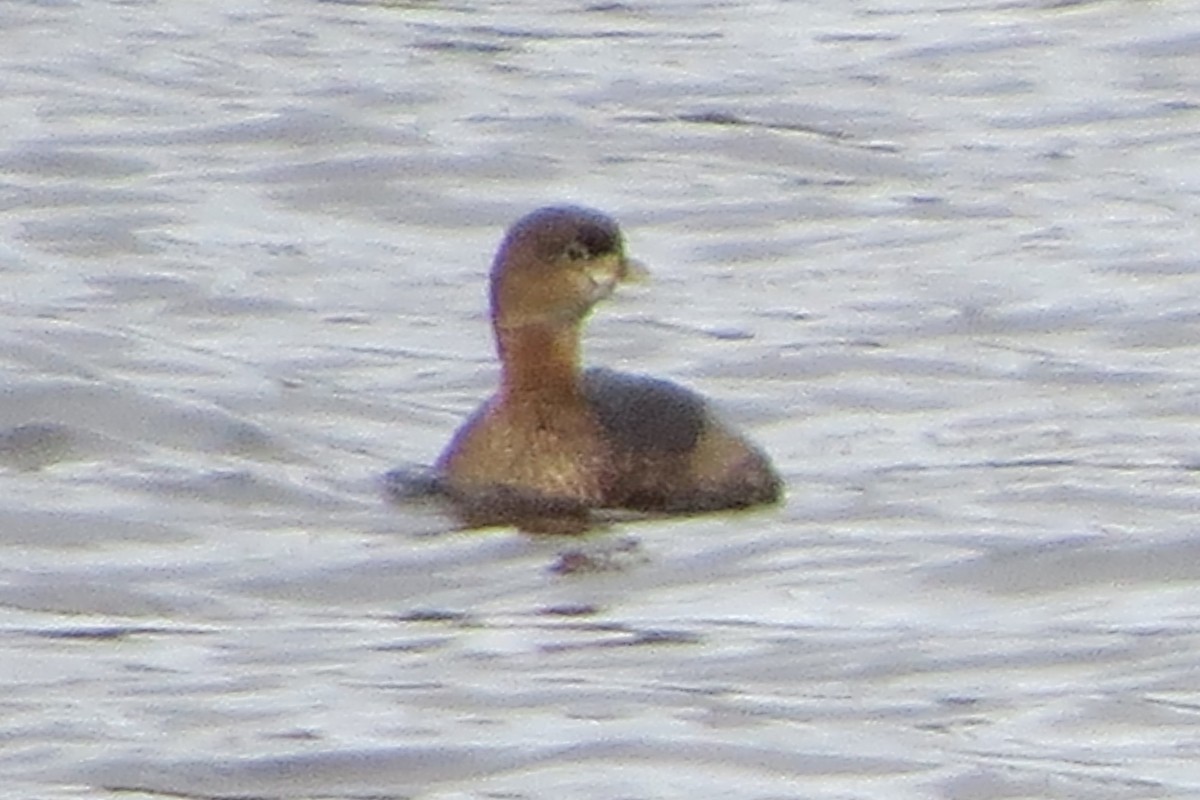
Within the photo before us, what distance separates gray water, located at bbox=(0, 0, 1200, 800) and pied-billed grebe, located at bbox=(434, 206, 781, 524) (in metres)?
0.13

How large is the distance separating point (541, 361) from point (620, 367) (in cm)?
205

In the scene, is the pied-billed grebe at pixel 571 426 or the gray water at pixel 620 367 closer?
the gray water at pixel 620 367

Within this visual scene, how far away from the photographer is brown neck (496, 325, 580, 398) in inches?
453

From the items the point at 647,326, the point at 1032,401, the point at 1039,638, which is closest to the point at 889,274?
the point at 647,326

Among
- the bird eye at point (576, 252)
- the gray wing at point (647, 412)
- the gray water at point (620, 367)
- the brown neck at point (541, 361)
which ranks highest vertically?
the bird eye at point (576, 252)

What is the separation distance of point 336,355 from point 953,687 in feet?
14.0

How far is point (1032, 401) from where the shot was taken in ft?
41.9

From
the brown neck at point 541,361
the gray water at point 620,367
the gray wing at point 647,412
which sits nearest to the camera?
the gray water at point 620,367

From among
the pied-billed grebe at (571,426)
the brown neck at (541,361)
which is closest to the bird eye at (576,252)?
the pied-billed grebe at (571,426)

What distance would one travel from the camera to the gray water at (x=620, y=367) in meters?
9.15

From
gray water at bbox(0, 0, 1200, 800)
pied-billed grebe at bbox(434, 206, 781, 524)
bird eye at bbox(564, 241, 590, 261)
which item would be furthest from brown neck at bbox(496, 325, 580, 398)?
gray water at bbox(0, 0, 1200, 800)

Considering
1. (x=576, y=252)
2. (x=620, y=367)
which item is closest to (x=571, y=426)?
(x=576, y=252)

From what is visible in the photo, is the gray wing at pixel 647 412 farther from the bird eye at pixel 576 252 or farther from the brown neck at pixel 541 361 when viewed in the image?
the bird eye at pixel 576 252

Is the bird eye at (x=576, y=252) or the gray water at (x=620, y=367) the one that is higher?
the bird eye at (x=576, y=252)
